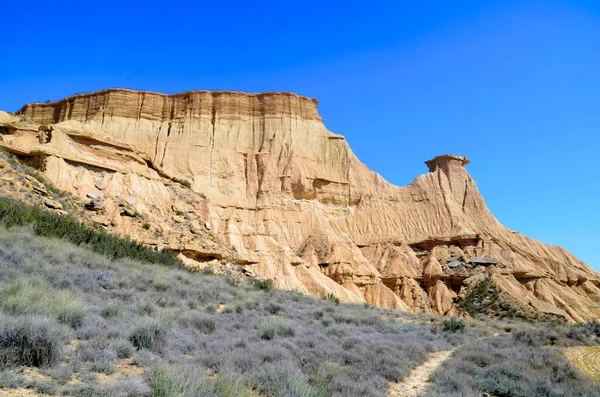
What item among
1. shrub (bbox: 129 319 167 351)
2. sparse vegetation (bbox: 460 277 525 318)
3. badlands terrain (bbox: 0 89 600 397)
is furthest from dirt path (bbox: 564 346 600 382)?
sparse vegetation (bbox: 460 277 525 318)

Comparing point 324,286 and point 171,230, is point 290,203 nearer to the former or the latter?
point 324,286

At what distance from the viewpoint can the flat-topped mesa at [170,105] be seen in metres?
52.9

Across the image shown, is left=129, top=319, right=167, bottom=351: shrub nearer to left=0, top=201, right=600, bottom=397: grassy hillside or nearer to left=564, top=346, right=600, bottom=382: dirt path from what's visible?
left=0, top=201, right=600, bottom=397: grassy hillside

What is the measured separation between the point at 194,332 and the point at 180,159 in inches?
1609

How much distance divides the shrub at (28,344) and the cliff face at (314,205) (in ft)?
86.2

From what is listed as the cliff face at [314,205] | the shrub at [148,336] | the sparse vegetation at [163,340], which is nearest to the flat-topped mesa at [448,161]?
the cliff face at [314,205]

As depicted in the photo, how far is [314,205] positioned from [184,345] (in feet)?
135

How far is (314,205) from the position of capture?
49750mm

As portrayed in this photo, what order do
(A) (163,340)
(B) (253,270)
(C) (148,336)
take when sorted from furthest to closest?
(B) (253,270), (A) (163,340), (C) (148,336)

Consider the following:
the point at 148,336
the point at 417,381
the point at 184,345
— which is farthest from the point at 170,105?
the point at 417,381

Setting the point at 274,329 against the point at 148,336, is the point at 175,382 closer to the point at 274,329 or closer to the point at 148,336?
the point at 148,336

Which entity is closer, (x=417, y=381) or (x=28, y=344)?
(x=28, y=344)

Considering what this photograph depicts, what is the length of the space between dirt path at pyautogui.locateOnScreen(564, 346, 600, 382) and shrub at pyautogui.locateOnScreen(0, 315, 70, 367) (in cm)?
1103

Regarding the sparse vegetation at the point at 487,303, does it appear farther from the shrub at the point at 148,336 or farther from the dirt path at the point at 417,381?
the shrub at the point at 148,336
